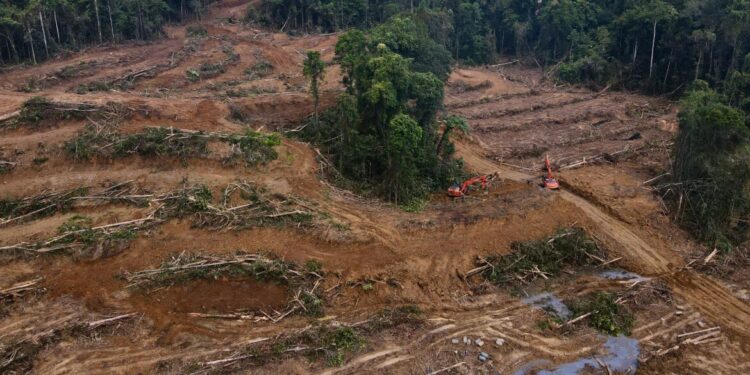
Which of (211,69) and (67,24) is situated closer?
(211,69)

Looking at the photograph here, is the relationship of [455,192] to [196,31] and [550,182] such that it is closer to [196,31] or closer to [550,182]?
[550,182]

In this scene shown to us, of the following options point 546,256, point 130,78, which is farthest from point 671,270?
point 130,78

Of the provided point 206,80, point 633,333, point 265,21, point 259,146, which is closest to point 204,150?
point 259,146

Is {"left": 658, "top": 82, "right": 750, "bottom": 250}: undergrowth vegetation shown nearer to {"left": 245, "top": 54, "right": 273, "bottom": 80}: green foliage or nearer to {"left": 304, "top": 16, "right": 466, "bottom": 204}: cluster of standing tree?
{"left": 304, "top": 16, "right": 466, "bottom": 204}: cluster of standing tree

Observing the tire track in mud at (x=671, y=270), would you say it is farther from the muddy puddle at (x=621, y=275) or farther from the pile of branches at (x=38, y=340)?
the pile of branches at (x=38, y=340)

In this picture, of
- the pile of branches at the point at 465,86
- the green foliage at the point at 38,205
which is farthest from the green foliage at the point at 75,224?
the pile of branches at the point at 465,86

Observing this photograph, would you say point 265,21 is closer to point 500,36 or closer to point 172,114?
point 500,36
